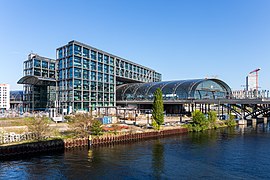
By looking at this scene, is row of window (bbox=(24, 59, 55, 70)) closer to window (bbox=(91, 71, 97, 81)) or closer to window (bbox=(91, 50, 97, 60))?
window (bbox=(91, 50, 97, 60))

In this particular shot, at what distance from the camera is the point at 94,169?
30828 mm

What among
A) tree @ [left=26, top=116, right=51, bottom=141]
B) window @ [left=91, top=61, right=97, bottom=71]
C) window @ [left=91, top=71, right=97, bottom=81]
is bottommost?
tree @ [left=26, top=116, right=51, bottom=141]

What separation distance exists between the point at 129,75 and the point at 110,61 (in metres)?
22.3

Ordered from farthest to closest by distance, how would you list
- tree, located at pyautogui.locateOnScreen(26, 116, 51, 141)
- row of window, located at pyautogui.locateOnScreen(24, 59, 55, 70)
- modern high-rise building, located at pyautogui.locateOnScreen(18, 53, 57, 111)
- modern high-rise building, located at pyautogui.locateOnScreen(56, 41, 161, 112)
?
row of window, located at pyautogui.locateOnScreen(24, 59, 55, 70), modern high-rise building, located at pyautogui.locateOnScreen(18, 53, 57, 111), modern high-rise building, located at pyautogui.locateOnScreen(56, 41, 161, 112), tree, located at pyautogui.locateOnScreen(26, 116, 51, 141)

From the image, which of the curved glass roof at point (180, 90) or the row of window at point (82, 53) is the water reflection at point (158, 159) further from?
A: the curved glass roof at point (180, 90)

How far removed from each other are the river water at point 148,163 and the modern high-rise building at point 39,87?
67.8 m

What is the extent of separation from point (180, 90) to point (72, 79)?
49343mm

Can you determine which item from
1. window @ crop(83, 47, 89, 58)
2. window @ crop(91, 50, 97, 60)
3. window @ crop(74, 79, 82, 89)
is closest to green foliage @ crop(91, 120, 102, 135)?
window @ crop(74, 79, 82, 89)

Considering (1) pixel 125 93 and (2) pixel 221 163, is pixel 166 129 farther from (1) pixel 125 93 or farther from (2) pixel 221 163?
(1) pixel 125 93

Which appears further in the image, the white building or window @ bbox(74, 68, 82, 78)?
the white building

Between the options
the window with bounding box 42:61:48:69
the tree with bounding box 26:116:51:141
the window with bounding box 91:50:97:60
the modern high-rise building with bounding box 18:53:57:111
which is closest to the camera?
the tree with bounding box 26:116:51:141

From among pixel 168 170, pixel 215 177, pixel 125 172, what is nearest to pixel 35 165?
pixel 125 172

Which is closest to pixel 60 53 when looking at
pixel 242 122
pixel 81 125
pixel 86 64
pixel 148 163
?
pixel 86 64

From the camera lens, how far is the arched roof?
95.8 metres
